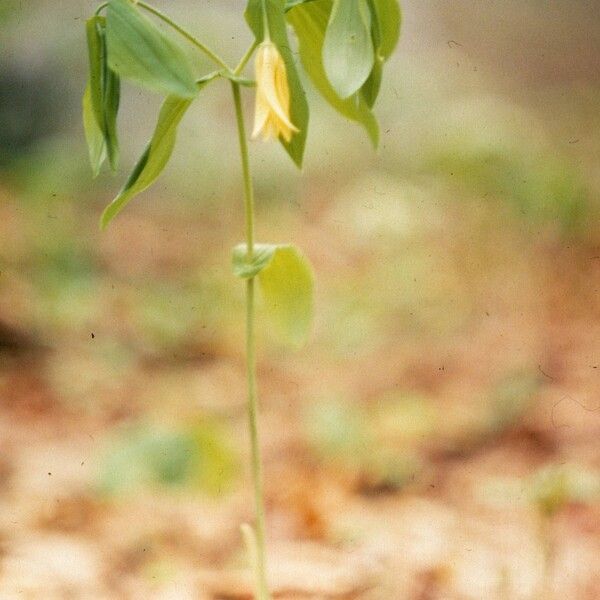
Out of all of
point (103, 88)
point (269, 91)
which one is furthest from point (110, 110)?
point (269, 91)

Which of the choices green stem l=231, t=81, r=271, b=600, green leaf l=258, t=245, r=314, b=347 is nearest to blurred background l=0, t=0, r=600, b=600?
green stem l=231, t=81, r=271, b=600

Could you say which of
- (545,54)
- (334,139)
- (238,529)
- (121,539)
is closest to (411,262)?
(334,139)

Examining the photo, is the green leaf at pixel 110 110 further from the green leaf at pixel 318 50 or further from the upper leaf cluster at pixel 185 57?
the green leaf at pixel 318 50

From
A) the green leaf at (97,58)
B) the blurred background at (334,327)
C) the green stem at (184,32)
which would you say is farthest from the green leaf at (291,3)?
the blurred background at (334,327)

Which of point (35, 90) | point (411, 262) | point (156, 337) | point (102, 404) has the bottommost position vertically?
point (102, 404)

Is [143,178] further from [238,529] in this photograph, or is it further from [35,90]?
[238,529]

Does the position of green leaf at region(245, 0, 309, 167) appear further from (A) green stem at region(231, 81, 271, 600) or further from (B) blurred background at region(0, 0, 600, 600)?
(B) blurred background at region(0, 0, 600, 600)
